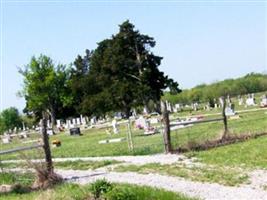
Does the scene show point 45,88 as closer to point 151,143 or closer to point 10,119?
point 10,119

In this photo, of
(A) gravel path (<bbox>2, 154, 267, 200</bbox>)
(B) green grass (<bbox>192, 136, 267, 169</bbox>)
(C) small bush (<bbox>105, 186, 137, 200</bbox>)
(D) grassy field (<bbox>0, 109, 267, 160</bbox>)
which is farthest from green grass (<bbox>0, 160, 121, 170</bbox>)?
(C) small bush (<bbox>105, 186, 137, 200</bbox>)

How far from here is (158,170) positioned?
16.5m

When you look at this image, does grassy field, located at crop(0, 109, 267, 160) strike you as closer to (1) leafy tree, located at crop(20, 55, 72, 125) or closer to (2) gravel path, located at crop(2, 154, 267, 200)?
(2) gravel path, located at crop(2, 154, 267, 200)

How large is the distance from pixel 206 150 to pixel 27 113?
360 ft

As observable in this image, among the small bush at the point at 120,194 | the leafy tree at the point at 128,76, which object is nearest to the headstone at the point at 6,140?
the leafy tree at the point at 128,76

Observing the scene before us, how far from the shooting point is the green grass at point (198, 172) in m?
13.9

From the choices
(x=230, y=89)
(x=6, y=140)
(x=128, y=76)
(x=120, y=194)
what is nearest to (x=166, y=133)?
(x=120, y=194)

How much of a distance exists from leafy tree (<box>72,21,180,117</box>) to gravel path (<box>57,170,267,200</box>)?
59603 millimetres

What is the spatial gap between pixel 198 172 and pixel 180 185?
1.72 metres

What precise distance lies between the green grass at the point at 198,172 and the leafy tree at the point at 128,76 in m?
59.0

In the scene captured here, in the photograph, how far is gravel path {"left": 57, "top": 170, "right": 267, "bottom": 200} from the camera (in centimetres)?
1204

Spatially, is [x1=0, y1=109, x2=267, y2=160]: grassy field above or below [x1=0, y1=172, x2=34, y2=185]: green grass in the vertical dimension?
above

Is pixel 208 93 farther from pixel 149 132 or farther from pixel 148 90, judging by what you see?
pixel 149 132

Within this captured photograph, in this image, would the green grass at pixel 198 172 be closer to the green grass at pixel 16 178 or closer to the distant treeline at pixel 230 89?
the green grass at pixel 16 178
